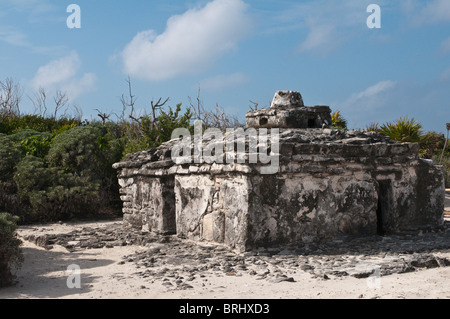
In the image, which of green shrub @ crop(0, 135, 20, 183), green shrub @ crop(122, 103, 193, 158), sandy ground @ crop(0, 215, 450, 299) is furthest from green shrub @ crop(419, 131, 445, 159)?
green shrub @ crop(0, 135, 20, 183)

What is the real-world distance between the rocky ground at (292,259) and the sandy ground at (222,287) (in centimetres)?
11

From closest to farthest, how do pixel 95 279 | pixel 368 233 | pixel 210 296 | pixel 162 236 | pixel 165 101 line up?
pixel 210 296
pixel 95 279
pixel 368 233
pixel 162 236
pixel 165 101

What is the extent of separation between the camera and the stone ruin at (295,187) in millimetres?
6301

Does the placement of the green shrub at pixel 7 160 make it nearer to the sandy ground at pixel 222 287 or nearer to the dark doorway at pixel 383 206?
the sandy ground at pixel 222 287

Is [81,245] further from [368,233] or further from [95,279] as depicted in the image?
[368,233]

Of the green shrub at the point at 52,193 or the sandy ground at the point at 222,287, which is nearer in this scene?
the sandy ground at the point at 222,287

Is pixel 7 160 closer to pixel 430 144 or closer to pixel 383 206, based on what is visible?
pixel 383 206

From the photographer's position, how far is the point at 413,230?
7297 millimetres

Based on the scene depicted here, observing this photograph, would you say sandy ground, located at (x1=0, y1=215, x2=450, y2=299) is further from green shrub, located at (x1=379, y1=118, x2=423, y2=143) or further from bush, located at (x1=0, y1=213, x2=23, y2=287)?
green shrub, located at (x1=379, y1=118, x2=423, y2=143)

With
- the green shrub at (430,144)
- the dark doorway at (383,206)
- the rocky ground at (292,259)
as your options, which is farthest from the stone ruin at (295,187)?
the green shrub at (430,144)

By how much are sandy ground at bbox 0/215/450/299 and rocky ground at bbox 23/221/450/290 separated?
11 centimetres

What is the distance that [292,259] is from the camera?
19.3 feet
